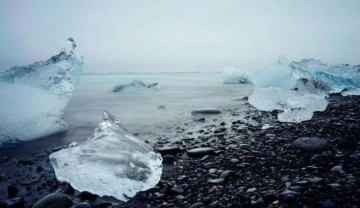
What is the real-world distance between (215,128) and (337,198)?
3.62m

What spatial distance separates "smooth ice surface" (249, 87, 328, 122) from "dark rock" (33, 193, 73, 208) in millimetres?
4758

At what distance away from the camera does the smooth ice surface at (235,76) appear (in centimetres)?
2294

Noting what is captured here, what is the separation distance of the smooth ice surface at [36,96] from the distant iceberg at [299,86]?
16.1ft

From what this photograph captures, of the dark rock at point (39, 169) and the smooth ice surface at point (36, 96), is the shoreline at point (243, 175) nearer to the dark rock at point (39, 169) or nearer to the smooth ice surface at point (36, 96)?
the dark rock at point (39, 169)

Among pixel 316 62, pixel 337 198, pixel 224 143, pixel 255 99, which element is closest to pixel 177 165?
pixel 224 143

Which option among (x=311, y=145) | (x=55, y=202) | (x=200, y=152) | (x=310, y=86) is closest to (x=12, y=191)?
→ (x=55, y=202)

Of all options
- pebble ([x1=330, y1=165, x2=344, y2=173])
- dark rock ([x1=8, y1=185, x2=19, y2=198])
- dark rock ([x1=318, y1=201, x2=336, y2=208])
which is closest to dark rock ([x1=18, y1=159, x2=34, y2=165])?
dark rock ([x1=8, y1=185, x2=19, y2=198])

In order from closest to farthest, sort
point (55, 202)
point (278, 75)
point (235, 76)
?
1. point (55, 202)
2. point (278, 75)
3. point (235, 76)

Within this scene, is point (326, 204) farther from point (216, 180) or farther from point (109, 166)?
point (109, 166)

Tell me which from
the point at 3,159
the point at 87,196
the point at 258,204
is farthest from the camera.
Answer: the point at 3,159

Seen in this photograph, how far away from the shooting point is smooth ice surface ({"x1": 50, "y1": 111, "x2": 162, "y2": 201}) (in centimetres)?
281

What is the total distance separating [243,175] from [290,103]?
169 inches

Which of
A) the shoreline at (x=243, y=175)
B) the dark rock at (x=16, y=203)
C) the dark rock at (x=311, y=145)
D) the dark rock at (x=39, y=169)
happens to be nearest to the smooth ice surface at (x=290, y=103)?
the shoreline at (x=243, y=175)

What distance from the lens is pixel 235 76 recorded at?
76.1 feet
